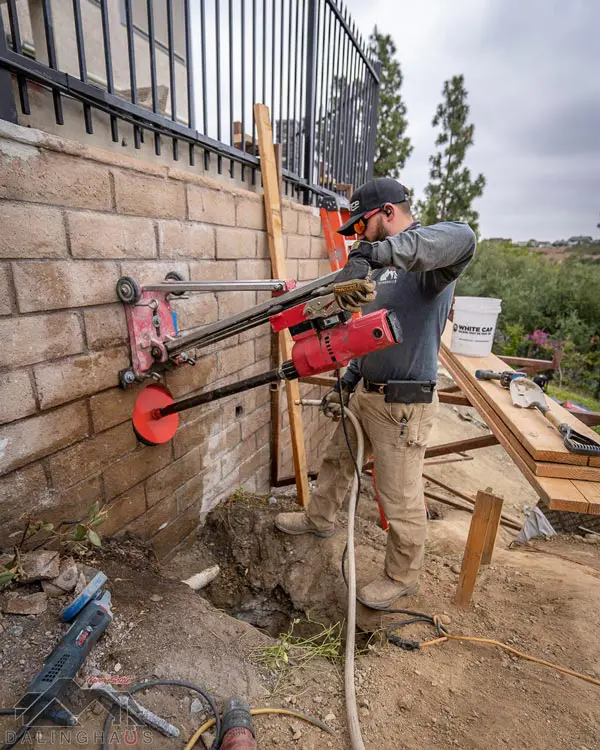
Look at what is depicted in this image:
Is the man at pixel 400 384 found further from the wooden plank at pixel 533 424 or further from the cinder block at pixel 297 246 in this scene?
the cinder block at pixel 297 246

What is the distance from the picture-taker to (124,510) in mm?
1902

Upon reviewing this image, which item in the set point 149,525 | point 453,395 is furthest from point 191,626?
point 453,395

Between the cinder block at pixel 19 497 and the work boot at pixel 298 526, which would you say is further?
the work boot at pixel 298 526

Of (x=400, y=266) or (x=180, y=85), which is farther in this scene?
(x=180, y=85)

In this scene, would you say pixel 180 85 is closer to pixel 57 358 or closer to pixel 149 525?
pixel 57 358

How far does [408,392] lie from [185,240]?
1.38 m

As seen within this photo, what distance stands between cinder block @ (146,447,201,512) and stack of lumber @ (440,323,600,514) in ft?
5.54

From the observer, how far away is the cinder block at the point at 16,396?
1.33 metres

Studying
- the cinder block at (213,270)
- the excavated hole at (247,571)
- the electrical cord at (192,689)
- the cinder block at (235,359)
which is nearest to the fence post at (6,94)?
the cinder block at (213,270)

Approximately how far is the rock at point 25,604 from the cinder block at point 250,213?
2.06m

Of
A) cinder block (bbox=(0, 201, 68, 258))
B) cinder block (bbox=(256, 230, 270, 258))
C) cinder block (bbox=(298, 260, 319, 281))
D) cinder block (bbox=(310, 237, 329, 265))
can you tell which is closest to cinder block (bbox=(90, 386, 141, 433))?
cinder block (bbox=(0, 201, 68, 258))

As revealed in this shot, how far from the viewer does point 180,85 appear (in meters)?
2.87

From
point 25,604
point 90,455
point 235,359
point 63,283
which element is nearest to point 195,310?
point 235,359

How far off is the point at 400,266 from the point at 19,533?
1708 millimetres
